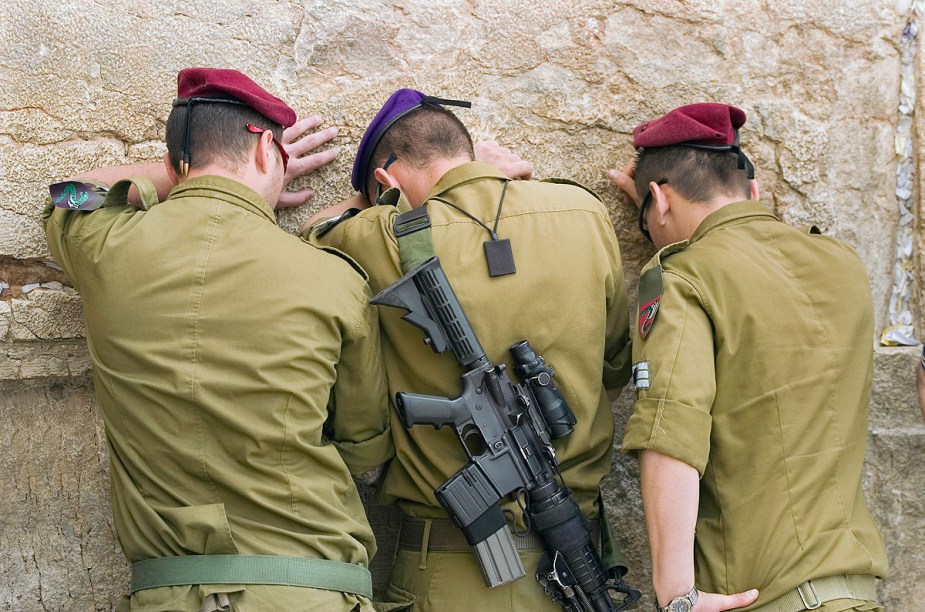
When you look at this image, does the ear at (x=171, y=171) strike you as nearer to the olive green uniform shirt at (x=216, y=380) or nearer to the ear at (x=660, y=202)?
the olive green uniform shirt at (x=216, y=380)

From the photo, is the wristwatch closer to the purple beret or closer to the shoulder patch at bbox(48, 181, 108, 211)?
the purple beret

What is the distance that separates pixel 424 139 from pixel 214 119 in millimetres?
614

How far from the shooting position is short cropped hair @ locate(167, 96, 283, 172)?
2.69m

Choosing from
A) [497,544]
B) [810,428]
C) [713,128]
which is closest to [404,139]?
[713,128]

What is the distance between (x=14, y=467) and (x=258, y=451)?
1133 mm

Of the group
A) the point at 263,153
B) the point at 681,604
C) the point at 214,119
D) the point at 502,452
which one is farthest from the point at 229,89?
the point at 681,604

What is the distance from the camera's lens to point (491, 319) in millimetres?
2637

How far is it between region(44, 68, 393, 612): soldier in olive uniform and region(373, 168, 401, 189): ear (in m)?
0.42

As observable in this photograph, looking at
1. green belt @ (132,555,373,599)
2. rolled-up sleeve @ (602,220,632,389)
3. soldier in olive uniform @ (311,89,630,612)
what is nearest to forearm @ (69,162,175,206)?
soldier in olive uniform @ (311,89,630,612)

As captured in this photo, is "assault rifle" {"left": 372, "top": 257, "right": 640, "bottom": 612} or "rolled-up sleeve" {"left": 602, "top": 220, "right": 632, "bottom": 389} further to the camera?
"rolled-up sleeve" {"left": 602, "top": 220, "right": 632, "bottom": 389}

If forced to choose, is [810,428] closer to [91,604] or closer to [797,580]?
[797,580]

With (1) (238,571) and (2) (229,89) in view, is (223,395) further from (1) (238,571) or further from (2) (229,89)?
(2) (229,89)

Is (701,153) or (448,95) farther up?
(448,95)

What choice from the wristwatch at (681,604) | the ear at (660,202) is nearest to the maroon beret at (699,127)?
the ear at (660,202)
